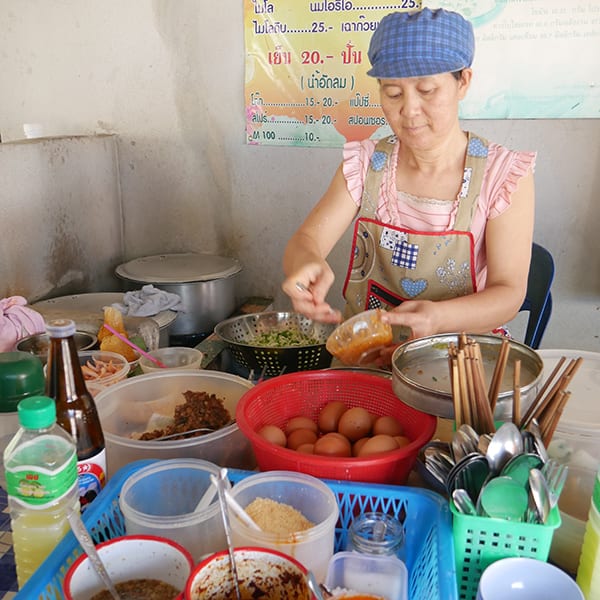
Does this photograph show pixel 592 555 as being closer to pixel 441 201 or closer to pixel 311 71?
pixel 441 201

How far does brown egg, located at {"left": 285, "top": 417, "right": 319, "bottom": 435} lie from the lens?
3.89 ft

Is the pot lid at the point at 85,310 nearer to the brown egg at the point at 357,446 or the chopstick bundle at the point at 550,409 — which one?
the brown egg at the point at 357,446

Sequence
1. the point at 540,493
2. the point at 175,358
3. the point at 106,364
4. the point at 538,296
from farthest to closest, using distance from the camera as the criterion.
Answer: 1. the point at 538,296
2. the point at 175,358
3. the point at 106,364
4. the point at 540,493

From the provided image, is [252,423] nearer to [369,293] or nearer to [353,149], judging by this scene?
[369,293]

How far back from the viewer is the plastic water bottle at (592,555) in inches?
30.3

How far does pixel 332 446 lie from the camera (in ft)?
3.52

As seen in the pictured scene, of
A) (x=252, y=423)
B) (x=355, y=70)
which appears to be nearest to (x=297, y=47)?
(x=355, y=70)

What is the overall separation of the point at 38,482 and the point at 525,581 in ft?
2.16

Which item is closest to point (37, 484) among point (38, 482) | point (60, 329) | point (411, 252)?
point (38, 482)

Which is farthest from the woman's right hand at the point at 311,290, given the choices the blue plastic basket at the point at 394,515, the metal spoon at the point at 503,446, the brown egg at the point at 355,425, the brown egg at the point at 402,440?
the metal spoon at the point at 503,446

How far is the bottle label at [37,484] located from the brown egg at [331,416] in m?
0.54

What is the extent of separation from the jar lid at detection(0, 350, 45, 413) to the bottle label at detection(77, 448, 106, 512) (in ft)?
0.99

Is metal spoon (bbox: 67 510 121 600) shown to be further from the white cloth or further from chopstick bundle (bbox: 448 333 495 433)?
the white cloth

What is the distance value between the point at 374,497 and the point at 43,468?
491 mm
